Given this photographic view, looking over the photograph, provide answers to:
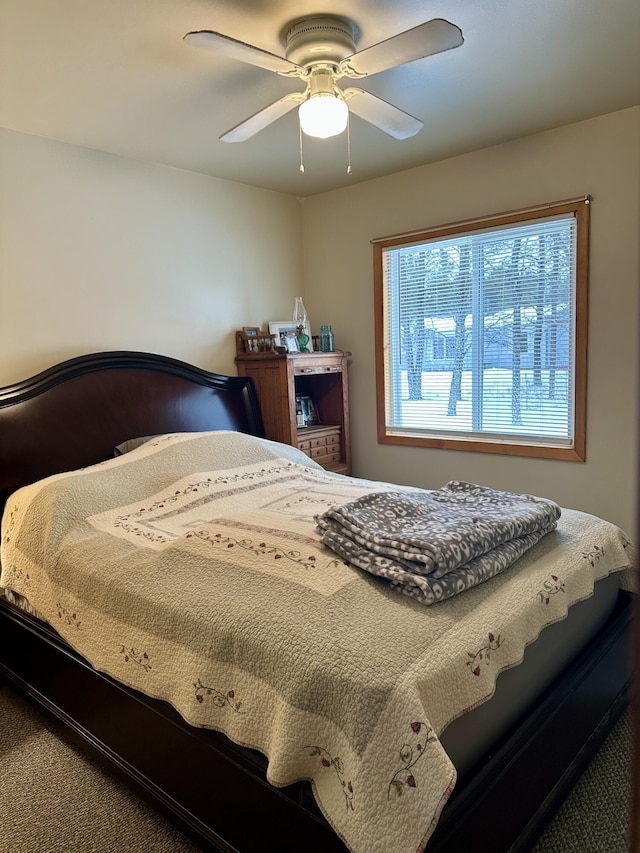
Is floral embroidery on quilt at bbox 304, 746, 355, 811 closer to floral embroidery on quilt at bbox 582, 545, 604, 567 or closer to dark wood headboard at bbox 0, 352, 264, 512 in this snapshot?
floral embroidery on quilt at bbox 582, 545, 604, 567

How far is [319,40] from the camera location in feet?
6.12

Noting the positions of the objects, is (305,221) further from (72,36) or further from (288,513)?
(288,513)

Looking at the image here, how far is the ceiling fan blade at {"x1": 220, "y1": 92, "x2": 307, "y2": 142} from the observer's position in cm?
205

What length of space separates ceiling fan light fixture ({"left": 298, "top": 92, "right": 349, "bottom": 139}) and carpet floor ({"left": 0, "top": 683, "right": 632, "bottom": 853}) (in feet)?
6.88

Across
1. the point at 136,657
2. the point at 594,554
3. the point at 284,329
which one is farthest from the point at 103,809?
the point at 284,329

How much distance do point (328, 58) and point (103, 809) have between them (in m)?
2.46

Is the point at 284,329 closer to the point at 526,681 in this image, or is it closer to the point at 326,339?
the point at 326,339

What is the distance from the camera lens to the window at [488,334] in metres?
2.96

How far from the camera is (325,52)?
1.92 metres

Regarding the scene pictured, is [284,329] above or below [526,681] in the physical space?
above

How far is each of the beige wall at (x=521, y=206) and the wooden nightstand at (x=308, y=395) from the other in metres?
0.16

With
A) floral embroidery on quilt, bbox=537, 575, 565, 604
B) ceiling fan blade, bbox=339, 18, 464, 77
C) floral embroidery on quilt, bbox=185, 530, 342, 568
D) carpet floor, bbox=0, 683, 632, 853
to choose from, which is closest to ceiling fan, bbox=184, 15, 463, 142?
ceiling fan blade, bbox=339, 18, 464, 77

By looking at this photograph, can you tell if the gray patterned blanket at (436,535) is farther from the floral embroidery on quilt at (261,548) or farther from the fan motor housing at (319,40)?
the fan motor housing at (319,40)

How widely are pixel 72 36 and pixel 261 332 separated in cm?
199
